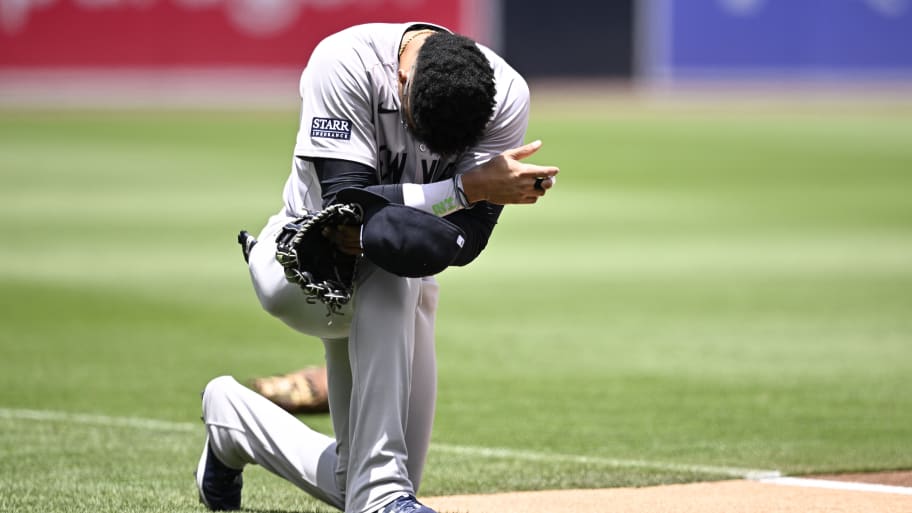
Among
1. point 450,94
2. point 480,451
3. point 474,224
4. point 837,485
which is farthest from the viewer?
point 480,451

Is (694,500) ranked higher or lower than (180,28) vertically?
higher

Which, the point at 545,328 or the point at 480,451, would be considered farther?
the point at 545,328

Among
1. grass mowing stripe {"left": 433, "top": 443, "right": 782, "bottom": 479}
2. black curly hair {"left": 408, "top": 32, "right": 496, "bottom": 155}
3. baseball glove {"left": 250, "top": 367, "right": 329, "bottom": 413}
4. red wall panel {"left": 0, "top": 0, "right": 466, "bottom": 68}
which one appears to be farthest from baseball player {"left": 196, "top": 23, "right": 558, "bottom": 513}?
red wall panel {"left": 0, "top": 0, "right": 466, "bottom": 68}

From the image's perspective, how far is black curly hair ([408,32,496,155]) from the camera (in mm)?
3941

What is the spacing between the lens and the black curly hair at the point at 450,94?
12.9 ft

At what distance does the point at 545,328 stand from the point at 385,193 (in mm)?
5477

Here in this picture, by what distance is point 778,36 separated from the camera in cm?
3250

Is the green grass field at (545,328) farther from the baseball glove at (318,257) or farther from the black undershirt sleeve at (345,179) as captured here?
the black undershirt sleeve at (345,179)

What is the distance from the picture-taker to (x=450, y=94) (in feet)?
12.9

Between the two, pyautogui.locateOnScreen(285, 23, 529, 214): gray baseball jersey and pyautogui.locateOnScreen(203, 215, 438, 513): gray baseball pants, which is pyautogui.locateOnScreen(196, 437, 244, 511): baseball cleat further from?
pyautogui.locateOnScreen(285, 23, 529, 214): gray baseball jersey

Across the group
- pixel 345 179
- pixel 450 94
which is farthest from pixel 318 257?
pixel 450 94

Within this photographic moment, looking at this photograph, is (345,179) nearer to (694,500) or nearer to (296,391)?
(694,500)

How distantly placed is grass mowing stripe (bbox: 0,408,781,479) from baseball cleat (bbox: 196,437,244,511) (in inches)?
55.9

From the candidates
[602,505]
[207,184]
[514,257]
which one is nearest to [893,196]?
[514,257]
